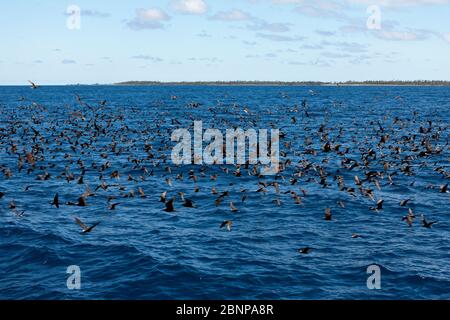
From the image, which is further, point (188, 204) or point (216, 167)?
point (216, 167)

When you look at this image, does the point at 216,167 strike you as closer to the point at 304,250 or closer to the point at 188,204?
the point at 188,204

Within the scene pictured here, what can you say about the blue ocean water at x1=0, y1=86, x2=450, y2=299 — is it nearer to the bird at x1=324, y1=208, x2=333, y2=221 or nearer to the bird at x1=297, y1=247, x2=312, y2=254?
the bird at x1=297, y1=247, x2=312, y2=254

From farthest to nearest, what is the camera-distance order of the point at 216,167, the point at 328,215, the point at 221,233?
the point at 216,167, the point at 328,215, the point at 221,233

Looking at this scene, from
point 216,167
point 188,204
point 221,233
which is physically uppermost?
point 216,167

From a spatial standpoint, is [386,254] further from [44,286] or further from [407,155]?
[407,155]

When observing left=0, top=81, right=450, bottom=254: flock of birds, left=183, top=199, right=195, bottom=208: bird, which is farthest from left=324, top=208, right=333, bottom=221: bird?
left=183, top=199, right=195, bottom=208: bird
